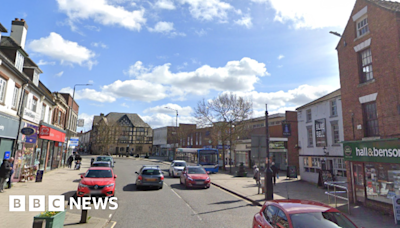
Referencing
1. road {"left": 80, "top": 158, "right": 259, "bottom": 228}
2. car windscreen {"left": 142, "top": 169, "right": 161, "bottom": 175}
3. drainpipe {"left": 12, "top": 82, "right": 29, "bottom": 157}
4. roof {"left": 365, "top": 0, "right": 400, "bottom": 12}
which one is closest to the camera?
road {"left": 80, "top": 158, "right": 259, "bottom": 228}

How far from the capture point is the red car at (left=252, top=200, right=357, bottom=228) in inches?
195

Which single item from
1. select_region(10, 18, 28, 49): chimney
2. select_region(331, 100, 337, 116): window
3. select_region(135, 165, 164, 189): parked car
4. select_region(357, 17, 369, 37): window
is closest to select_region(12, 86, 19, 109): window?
select_region(10, 18, 28, 49): chimney

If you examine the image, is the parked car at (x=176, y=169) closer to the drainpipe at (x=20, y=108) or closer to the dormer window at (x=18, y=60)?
the drainpipe at (x=20, y=108)

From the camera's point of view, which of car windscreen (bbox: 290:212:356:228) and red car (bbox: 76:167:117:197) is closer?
car windscreen (bbox: 290:212:356:228)

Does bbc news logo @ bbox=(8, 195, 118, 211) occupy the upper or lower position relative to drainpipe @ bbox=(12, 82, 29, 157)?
lower

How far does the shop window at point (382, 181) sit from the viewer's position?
10.4 metres

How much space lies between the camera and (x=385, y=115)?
11.1 meters

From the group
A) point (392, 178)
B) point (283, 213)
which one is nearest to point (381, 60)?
point (392, 178)

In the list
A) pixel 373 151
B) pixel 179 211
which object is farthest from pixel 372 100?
pixel 179 211

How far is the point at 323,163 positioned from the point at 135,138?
76.3 meters

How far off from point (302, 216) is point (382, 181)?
8.65 m

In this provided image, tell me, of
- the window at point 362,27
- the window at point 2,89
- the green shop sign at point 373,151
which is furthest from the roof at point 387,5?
the window at point 2,89

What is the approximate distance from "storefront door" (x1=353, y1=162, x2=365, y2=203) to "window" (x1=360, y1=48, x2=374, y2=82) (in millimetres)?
4503

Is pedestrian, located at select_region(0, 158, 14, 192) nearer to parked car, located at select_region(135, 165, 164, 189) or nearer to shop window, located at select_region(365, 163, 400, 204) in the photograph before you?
parked car, located at select_region(135, 165, 164, 189)
